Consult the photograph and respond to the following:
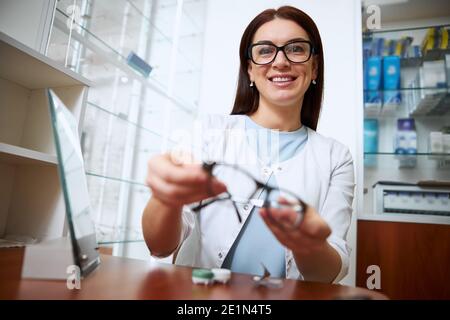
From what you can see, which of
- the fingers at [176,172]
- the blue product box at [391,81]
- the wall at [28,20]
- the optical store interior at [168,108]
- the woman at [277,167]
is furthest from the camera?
the blue product box at [391,81]

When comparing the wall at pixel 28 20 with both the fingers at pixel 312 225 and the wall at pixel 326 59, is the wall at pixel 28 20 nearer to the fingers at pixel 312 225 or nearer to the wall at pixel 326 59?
the wall at pixel 326 59

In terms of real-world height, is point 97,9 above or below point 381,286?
above

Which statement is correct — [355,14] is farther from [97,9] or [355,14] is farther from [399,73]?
[97,9]

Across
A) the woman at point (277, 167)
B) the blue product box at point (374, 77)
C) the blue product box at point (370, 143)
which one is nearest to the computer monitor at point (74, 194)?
the woman at point (277, 167)

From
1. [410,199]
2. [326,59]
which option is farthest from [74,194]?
[410,199]

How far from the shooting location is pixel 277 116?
55cm

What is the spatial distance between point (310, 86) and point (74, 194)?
1.50 feet

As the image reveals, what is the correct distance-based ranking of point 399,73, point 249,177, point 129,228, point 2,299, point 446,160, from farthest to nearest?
1. point 399,73
2. point 446,160
3. point 129,228
4. point 249,177
5. point 2,299

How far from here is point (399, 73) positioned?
969mm

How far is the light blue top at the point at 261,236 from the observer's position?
1.61ft

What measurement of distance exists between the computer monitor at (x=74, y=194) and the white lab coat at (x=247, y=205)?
14cm

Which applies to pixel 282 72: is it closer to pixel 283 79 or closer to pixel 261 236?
pixel 283 79

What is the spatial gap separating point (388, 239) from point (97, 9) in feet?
2.96

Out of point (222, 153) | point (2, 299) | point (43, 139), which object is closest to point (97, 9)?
point (43, 139)
